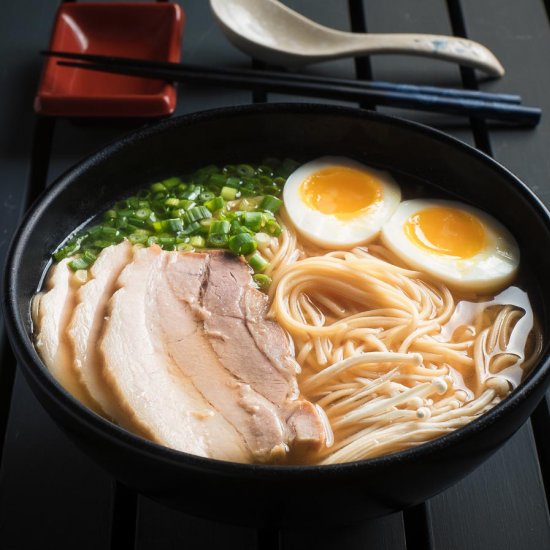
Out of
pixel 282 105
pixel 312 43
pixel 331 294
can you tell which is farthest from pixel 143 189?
pixel 312 43

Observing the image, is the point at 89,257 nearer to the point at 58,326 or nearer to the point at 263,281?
the point at 58,326

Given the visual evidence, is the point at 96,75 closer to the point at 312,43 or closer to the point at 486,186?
the point at 312,43

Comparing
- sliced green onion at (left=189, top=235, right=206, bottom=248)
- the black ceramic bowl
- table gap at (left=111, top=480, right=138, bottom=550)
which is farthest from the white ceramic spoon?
table gap at (left=111, top=480, right=138, bottom=550)

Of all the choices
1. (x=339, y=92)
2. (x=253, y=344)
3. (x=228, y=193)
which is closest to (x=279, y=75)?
(x=339, y=92)

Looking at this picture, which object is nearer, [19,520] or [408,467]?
[408,467]

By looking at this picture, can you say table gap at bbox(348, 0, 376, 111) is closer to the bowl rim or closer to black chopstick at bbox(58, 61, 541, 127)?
black chopstick at bbox(58, 61, 541, 127)

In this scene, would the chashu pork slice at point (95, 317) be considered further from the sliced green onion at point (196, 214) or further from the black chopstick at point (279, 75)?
the black chopstick at point (279, 75)
